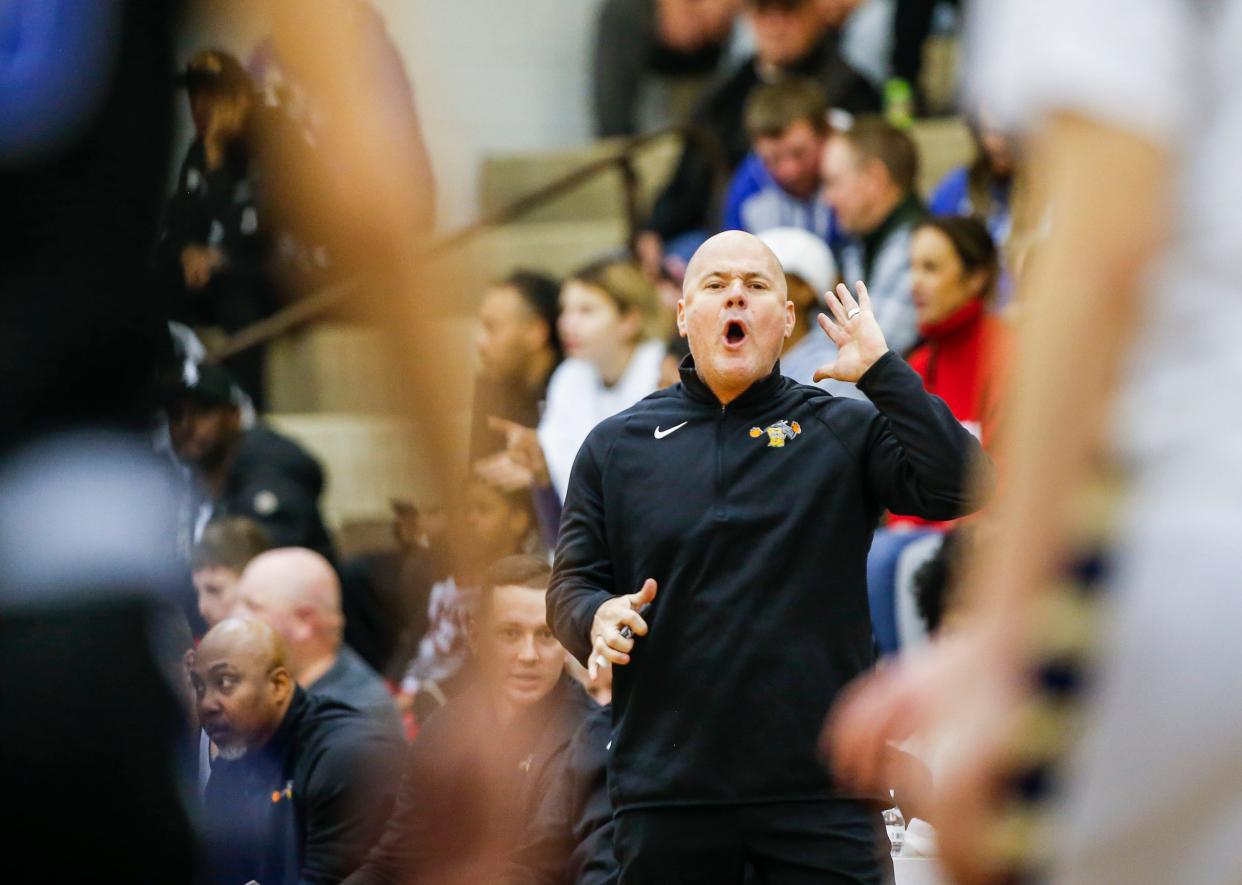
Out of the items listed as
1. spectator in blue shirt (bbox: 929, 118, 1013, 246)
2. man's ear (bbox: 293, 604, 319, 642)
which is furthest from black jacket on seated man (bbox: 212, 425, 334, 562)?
spectator in blue shirt (bbox: 929, 118, 1013, 246)

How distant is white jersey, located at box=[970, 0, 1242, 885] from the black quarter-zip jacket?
2854 millimetres

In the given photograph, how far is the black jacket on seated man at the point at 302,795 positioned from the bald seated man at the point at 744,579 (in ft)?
3.51

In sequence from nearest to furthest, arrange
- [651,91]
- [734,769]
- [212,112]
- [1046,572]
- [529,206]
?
1. [1046,572]
2. [212,112]
3. [734,769]
4. [529,206]
5. [651,91]

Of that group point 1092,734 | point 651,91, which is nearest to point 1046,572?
point 1092,734

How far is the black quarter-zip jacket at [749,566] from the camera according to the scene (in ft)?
14.5

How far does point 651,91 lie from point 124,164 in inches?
425

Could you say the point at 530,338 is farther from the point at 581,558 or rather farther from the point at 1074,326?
the point at 1074,326

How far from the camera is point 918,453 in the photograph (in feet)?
14.5

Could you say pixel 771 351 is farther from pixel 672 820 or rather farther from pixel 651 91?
pixel 651 91

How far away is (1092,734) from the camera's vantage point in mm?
1540

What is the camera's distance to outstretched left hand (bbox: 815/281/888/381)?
14.9 ft

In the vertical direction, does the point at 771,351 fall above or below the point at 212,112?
below

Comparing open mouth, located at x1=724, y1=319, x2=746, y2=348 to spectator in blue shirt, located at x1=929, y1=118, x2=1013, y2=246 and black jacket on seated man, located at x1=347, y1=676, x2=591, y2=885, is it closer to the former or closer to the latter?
black jacket on seated man, located at x1=347, y1=676, x2=591, y2=885

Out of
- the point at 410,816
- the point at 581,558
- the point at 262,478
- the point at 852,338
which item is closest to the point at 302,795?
the point at 581,558
